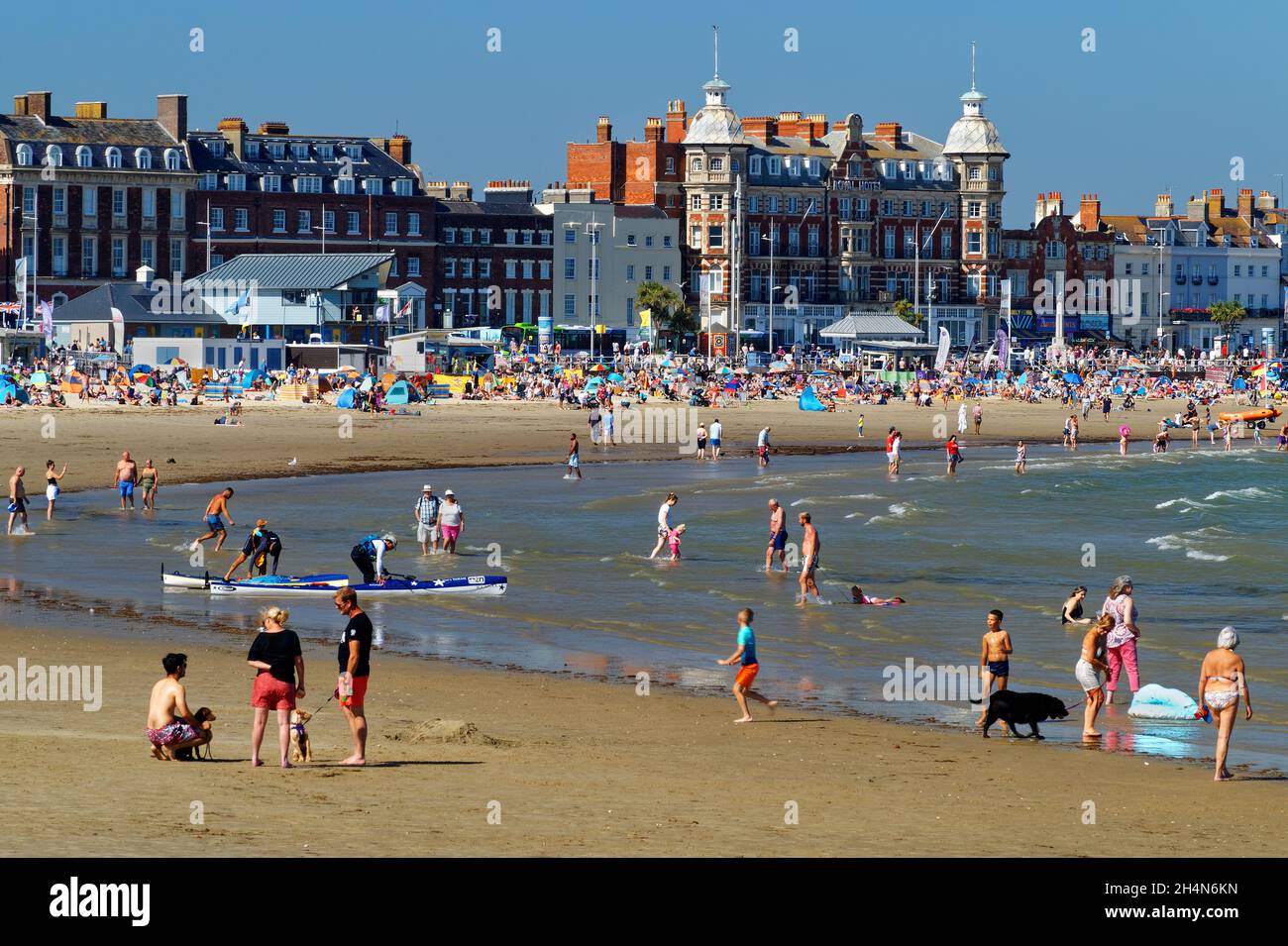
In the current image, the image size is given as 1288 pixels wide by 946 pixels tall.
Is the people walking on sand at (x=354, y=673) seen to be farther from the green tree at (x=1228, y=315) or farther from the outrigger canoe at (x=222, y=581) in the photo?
the green tree at (x=1228, y=315)

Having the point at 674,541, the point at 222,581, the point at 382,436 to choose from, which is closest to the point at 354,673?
the point at 222,581

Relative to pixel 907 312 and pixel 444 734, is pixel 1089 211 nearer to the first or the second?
pixel 907 312

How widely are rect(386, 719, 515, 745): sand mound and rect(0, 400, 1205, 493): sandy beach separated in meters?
26.3

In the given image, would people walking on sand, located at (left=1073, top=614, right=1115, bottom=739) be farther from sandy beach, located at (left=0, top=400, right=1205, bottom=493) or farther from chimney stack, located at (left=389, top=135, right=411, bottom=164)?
chimney stack, located at (left=389, top=135, right=411, bottom=164)

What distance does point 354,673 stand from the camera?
47.2 feet

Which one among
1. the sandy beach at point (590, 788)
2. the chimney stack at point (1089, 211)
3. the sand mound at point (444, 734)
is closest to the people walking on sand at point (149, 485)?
the sandy beach at point (590, 788)

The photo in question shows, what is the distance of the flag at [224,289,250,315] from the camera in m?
84.8

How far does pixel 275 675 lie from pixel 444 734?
102 inches

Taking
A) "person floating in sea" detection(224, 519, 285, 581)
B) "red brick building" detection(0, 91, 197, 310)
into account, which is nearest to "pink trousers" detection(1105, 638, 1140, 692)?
"person floating in sea" detection(224, 519, 285, 581)

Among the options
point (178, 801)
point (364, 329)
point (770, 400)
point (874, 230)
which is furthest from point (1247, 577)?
point (874, 230)

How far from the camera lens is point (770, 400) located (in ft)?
279

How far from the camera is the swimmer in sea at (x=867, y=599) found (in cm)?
2716
